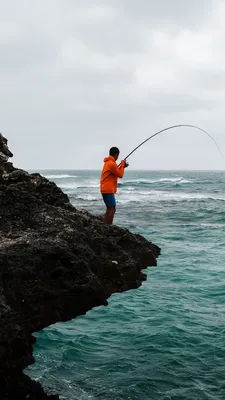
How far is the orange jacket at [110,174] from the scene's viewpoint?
7980 mm

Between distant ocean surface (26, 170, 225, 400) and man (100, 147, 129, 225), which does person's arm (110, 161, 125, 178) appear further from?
distant ocean surface (26, 170, 225, 400)

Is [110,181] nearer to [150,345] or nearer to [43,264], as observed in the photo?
[43,264]

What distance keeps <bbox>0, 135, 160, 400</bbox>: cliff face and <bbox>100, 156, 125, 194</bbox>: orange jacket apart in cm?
175

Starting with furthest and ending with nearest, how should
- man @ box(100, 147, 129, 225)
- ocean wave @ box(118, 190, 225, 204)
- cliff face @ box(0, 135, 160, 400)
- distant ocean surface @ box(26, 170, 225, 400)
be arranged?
ocean wave @ box(118, 190, 225, 204) → man @ box(100, 147, 129, 225) → distant ocean surface @ box(26, 170, 225, 400) → cliff face @ box(0, 135, 160, 400)

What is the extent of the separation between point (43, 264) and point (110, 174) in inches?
133

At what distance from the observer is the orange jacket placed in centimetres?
798

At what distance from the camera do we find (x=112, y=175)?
8.12 m

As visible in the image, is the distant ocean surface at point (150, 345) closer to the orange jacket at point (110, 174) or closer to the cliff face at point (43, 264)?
the cliff face at point (43, 264)

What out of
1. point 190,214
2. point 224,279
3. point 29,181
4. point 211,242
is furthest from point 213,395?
point 190,214

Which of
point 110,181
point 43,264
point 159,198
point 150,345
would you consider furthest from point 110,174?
point 159,198

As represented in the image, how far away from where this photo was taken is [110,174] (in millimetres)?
8094

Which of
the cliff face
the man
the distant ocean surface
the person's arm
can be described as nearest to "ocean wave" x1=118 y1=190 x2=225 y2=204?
the distant ocean surface

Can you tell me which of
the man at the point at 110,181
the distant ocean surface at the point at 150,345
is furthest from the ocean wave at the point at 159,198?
the man at the point at 110,181

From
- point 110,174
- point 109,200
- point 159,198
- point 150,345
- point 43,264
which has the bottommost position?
point 150,345
